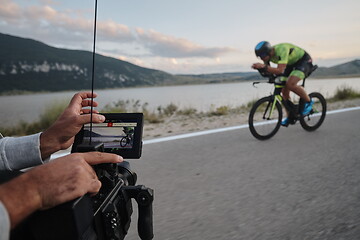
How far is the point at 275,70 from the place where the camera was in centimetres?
523

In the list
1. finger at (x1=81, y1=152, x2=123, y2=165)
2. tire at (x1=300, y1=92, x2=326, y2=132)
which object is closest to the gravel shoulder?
tire at (x1=300, y1=92, x2=326, y2=132)

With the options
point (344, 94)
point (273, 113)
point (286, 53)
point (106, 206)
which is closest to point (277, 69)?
point (286, 53)

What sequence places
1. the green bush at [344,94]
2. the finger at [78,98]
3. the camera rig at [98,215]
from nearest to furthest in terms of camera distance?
the camera rig at [98,215], the finger at [78,98], the green bush at [344,94]

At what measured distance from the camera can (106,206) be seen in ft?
3.42

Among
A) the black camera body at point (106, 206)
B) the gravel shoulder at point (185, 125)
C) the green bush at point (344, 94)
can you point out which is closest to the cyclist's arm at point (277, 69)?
the gravel shoulder at point (185, 125)

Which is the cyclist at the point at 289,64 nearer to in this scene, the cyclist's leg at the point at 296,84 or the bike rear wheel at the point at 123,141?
the cyclist's leg at the point at 296,84

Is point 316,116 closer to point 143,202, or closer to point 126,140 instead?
point 126,140

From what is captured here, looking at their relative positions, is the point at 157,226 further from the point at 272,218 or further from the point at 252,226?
the point at 272,218

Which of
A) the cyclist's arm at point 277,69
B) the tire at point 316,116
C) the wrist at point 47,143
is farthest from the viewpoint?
the tire at point 316,116

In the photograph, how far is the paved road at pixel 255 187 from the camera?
7.11 feet

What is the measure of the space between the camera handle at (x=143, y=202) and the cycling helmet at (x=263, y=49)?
4.54 meters

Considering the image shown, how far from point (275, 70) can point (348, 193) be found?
2946 mm

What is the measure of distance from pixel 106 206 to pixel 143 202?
211 mm

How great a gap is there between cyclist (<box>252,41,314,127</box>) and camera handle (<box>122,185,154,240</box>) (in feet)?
13.7
